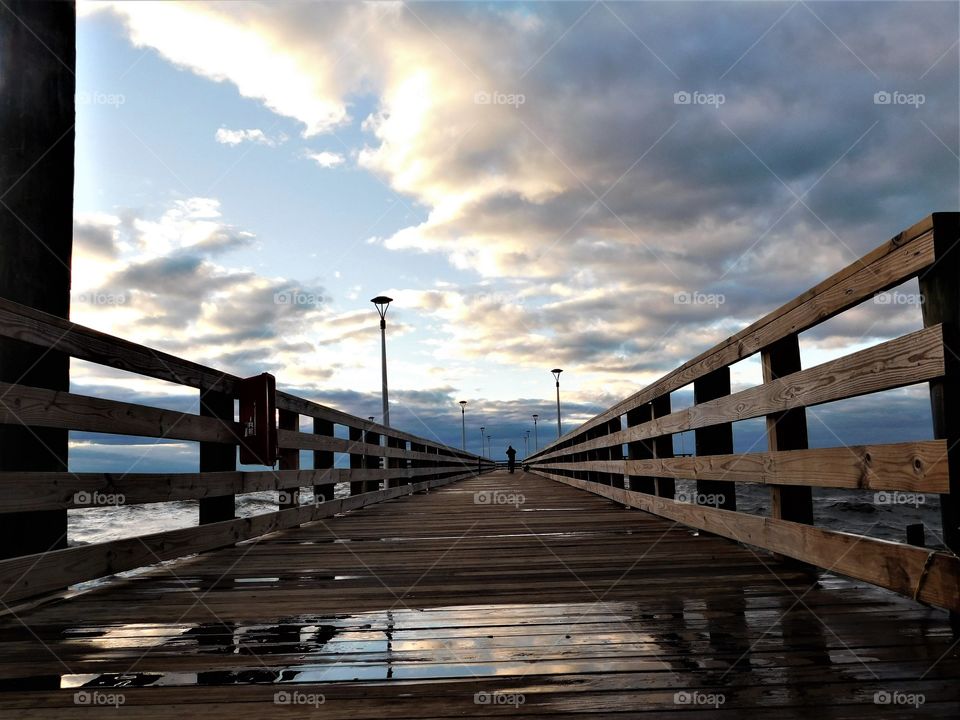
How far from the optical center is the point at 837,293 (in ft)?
10.6

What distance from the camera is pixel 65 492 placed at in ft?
11.8

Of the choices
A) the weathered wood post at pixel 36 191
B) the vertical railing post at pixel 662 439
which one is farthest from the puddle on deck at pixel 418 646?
the vertical railing post at pixel 662 439

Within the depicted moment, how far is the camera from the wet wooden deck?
2.05m

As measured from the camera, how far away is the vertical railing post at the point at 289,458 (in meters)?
6.85

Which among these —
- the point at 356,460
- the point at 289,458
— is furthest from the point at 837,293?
the point at 356,460

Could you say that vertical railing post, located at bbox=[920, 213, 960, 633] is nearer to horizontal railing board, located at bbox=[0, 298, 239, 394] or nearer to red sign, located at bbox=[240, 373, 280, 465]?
horizontal railing board, located at bbox=[0, 298, 239, 394]

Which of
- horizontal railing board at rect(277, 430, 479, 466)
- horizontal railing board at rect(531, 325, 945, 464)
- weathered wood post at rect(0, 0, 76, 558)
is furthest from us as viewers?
horizontal railing board at rect(277, 430, 479, 466)

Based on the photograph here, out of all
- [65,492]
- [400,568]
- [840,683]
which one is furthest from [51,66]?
[840,683]

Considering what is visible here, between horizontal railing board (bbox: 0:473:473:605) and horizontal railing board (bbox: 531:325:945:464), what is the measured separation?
3.61 metres

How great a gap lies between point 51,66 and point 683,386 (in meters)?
4.93

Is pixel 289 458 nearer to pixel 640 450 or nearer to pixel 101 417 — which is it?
pixel 101 417

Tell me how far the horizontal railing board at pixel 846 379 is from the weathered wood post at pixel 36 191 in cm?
392

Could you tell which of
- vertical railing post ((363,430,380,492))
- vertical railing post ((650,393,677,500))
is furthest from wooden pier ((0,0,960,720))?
vertical railing post ((363,430,380,492))

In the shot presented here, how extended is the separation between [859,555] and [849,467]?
0.36 m
